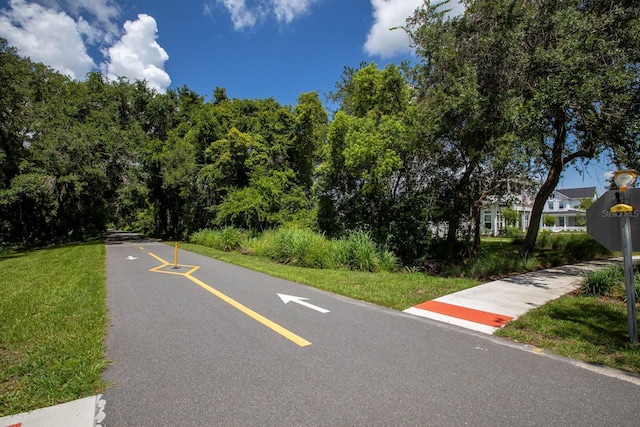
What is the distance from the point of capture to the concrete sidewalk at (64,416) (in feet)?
9.62

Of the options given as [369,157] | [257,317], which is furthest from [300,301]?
[369,157]

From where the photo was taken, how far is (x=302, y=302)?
7.09 m

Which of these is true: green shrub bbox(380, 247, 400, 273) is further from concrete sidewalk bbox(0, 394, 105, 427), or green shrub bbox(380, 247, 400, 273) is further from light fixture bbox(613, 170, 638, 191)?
concrete sidewalk bbox(0, 394, 105, 427)

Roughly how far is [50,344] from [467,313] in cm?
649

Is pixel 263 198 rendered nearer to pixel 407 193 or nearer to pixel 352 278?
pixel 407 193

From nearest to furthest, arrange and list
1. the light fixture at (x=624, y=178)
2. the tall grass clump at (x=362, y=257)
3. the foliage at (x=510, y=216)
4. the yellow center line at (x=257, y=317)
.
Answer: the light fixture at (x=624, y=178)
the yellow center line at (x=257, y=317)
the tall grass clump at (x=362, y=257)
the foliage at (x=510, y=216)

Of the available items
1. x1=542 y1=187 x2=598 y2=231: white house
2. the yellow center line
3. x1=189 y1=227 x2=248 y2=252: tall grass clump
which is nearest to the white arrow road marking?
the yellow center line

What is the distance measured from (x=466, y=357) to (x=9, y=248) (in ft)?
106

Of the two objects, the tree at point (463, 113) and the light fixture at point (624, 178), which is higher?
the tree at point (463, 113)

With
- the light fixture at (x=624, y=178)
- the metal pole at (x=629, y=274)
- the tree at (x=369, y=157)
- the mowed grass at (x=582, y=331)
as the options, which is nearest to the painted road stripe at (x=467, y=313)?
the mowed grass at (x=582, y=331)

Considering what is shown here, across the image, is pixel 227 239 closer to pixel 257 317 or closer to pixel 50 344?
pixel 257 317

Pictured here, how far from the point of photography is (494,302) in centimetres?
700

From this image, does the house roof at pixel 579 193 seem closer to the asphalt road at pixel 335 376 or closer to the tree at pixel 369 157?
the tree at pixel 369 157

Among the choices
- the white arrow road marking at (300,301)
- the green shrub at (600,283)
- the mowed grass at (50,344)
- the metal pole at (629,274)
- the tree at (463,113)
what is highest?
the tree at (463,113)
